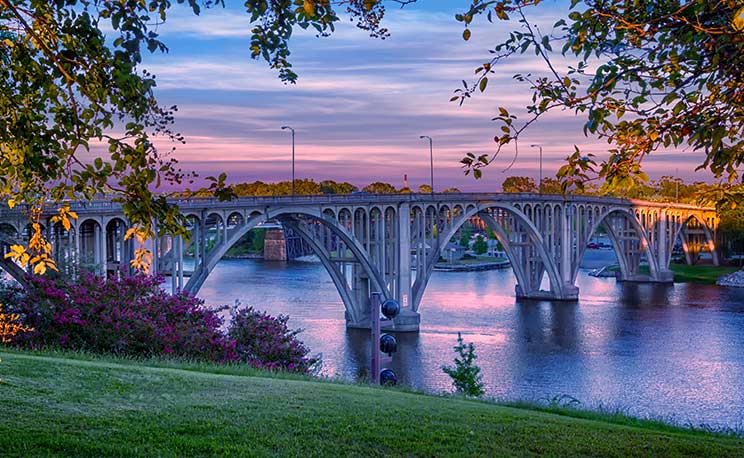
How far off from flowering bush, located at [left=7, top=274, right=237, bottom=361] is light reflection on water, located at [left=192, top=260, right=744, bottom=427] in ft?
38.0

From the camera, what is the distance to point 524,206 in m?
64.2

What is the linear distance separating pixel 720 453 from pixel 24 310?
14785mm

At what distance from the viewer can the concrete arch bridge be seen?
29453 millimetres

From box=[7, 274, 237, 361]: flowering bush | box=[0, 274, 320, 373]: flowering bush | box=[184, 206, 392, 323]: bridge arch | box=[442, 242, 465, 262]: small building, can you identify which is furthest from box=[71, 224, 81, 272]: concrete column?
box=[442, 242, 465, 262]: small building

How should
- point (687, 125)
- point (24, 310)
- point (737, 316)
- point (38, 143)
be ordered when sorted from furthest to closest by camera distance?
point (737, 316) < point (24, 310) < point (38, 143) < point (687, 125)

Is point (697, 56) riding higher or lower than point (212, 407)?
higher

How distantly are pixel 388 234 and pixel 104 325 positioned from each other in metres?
32.0

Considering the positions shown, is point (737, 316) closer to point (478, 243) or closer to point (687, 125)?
point (687, 125)

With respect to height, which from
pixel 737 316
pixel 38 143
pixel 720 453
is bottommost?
pixel 737 316

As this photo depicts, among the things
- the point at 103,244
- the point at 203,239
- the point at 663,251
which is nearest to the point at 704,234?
the point at 663,251

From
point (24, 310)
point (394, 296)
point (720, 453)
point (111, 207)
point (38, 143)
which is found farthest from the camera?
point (394, 296)

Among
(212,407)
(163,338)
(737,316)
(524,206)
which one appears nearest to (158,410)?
(212,407)

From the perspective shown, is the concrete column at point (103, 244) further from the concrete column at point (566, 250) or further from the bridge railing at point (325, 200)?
the concrete column at point (566, 250)

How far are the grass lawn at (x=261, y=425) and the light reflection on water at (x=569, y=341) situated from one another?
554 inches
